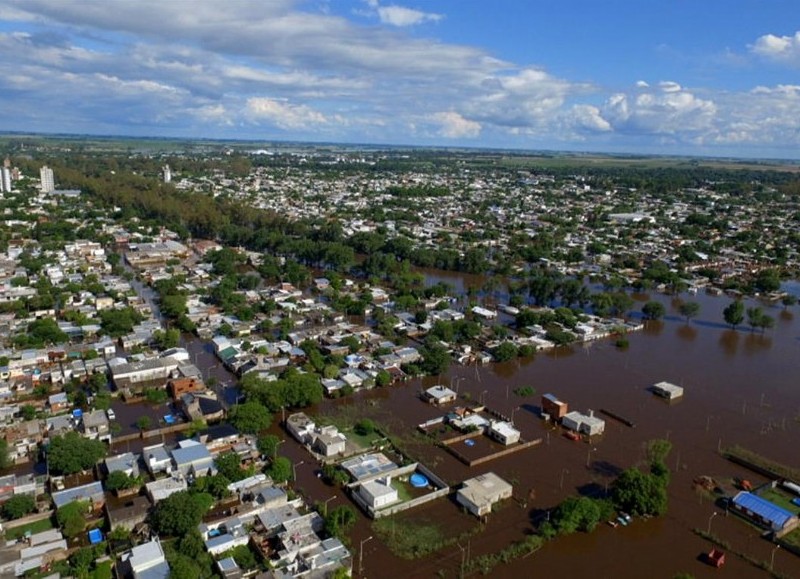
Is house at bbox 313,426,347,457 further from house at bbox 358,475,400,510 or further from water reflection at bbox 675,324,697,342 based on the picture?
water reflection at bbox 675,324,697,342

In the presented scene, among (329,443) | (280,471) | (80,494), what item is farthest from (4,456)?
(329,443)

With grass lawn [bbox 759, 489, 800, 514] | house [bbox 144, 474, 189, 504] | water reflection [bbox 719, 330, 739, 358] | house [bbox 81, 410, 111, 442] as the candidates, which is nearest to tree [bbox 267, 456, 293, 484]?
house [bbox 144, 474, 189, 504]

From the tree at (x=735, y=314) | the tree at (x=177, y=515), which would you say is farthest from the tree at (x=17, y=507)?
the tree at (x=735, y=314)

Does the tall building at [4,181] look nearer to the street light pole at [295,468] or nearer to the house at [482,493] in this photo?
the street light pole at [295,468]

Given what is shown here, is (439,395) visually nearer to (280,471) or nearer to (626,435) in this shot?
(626,435)

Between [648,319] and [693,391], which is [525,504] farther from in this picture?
[648,319]

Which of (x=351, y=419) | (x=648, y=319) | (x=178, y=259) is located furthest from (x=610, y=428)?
(x=178, y=259)

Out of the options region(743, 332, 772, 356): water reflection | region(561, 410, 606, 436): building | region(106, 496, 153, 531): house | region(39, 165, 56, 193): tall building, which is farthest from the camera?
region(39, 165, 56, 193): tall building
